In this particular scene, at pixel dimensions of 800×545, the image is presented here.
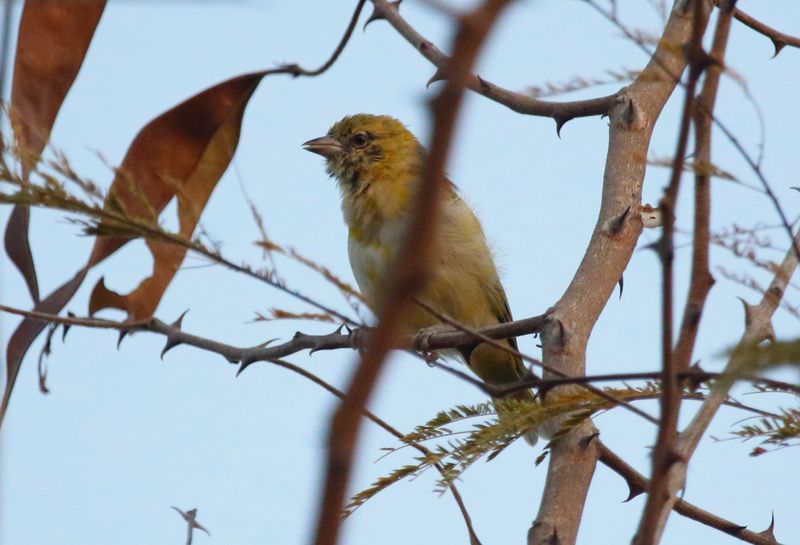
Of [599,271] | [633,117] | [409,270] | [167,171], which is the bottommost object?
[409,270]

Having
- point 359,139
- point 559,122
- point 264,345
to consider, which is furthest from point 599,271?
point 359,139

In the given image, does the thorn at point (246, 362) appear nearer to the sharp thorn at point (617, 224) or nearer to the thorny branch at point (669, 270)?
the sharp thorn at point (617, 224)

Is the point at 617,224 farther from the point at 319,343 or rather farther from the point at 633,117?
the point at 319,343

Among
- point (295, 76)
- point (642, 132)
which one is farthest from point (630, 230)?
point (295, 76)

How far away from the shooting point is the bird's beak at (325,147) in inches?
243

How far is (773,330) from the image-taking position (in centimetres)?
218

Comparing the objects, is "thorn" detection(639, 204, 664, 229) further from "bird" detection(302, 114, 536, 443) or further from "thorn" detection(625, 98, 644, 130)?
"bird" detection(302, 114, 536, 443)

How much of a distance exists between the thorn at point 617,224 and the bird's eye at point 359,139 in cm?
326

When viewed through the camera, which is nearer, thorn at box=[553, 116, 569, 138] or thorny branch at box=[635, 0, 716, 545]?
thorny branch at box=[635, 0, 716, 545]

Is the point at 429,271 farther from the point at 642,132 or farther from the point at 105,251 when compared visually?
the point at 642,132

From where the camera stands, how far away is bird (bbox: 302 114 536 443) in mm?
5414

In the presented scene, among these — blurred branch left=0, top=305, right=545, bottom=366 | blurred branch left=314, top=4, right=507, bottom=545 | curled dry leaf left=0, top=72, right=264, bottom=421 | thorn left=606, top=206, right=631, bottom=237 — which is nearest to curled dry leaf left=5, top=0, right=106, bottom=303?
curled dry leaf left=0, top=72, right=264, bottom=421

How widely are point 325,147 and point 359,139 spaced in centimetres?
20

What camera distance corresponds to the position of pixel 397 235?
5227 millimetres
